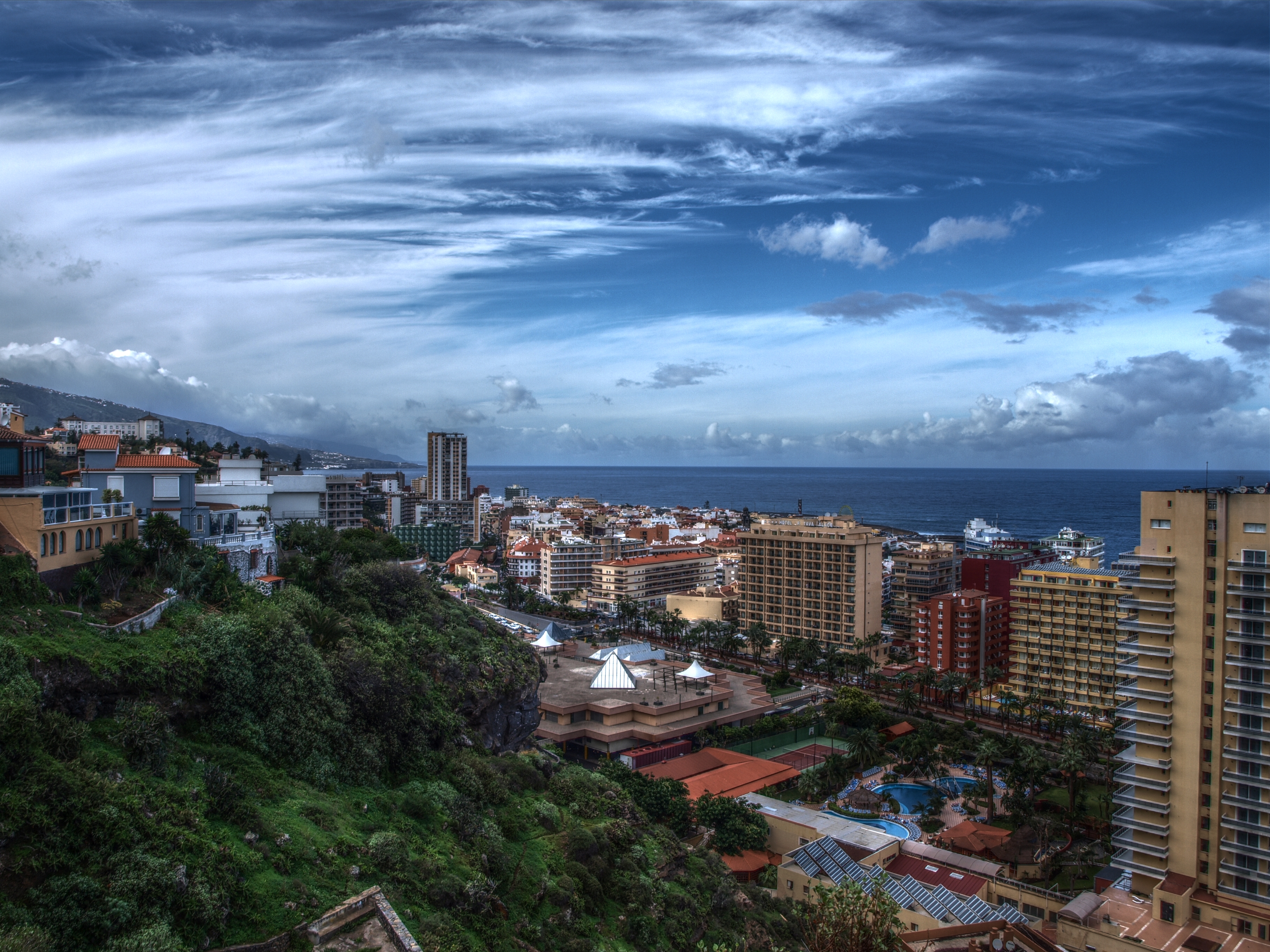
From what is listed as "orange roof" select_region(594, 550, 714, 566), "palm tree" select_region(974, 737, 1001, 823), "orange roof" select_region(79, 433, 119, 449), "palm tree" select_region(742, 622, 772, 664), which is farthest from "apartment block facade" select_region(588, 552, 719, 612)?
"orange roof" select_region(79, 433, 119, 449)

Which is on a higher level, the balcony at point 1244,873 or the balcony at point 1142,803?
the balcony at point 1142,803

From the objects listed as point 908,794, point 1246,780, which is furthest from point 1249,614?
point 908,794

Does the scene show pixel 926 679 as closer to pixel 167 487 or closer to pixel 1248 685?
pixel 1248 685

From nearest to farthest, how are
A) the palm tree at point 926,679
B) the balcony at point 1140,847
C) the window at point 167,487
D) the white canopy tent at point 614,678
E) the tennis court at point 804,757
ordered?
1. the balcony at point 1140,847
2. the window at point 167,487
3. the tennis court at point 804,757
4. the white canopy tent at point 614,678
5. the palm tree at point 926,679

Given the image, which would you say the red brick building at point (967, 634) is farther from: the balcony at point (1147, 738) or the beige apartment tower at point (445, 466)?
the beige apartment tower at point (445, 466)

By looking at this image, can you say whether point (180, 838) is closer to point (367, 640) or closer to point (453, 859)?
point (453, 859)

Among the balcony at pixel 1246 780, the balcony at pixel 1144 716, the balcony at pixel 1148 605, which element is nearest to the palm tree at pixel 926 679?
the balcony at pixel 1144 716
